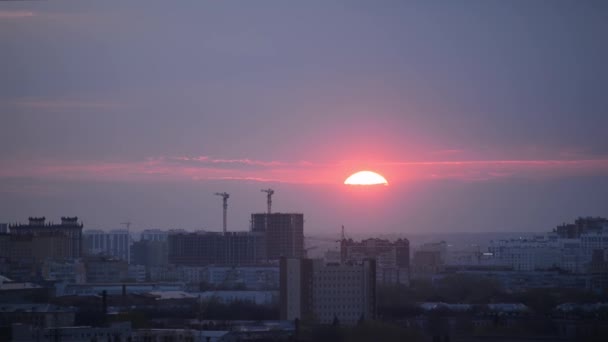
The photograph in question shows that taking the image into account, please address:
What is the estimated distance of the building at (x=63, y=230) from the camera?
1560 inches

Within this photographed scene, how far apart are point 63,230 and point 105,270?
417 centimetres

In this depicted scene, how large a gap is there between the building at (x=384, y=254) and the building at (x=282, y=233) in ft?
8.78

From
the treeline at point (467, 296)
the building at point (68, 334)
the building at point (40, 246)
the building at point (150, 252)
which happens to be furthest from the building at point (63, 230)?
the building at point (68, 334)

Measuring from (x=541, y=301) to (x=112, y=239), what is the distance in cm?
2921

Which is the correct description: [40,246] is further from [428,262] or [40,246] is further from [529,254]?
[529,254]

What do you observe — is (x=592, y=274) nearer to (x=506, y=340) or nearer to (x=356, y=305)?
(x=356, y=305)

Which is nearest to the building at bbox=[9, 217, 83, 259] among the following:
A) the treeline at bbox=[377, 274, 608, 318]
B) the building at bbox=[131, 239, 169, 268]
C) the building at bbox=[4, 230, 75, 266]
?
the building at bbox=[4, 230, 75, 266]

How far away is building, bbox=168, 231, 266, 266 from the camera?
44312 mm

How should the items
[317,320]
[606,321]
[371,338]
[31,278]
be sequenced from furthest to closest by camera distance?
[31,278], [317,320], [606,321], [371,338]

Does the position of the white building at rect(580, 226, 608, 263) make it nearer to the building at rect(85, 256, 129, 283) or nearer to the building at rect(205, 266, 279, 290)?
the building at rect(205, 266, 279, 290)

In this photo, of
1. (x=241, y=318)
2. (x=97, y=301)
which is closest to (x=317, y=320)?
(x=241, y=318)

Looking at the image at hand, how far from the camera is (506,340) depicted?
1823 cm

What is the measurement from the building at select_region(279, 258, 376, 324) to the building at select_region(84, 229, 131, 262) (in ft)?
86.1

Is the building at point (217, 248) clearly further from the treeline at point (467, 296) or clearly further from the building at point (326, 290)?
the building at point (326, 290)
